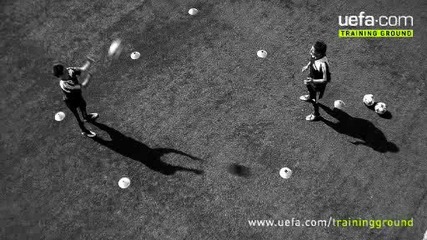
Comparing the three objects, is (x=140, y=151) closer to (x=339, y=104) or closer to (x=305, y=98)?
(x=305, y=98)

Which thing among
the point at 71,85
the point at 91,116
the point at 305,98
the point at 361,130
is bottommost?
the point at 361,130

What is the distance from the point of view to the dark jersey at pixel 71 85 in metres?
8.70

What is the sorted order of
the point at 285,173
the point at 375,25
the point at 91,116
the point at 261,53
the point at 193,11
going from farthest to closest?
1. the point at 193,11
2. the point at 375,25
3. the point at 261,53
4. the point at 91,116
5. the point at 285,173

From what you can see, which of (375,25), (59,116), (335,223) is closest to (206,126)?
(335,223)

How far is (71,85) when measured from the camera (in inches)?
345

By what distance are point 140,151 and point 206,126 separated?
6.03 feet

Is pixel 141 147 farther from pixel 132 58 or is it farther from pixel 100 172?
pixel 132 58

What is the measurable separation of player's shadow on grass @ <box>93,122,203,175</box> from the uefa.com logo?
6.47 m

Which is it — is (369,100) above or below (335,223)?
above

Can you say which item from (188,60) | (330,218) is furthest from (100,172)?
(330,218)

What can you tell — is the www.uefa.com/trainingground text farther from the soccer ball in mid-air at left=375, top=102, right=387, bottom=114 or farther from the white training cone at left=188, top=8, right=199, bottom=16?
the white training cone at left=188, top=8, right=199, bottom=16

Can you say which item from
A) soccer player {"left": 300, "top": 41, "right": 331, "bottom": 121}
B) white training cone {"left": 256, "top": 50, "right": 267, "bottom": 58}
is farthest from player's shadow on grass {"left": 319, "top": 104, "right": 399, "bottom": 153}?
white training cone {"left": 256, "top": 50, "right": 267, "bottom": 58}

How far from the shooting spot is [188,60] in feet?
37.6

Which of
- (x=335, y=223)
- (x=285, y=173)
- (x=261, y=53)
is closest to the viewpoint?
(x=335, y=223)
